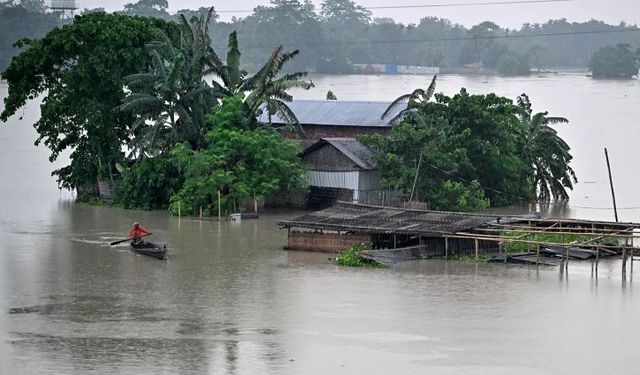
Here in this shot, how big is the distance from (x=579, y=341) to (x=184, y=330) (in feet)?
18.8

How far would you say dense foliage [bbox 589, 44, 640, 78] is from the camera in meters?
103

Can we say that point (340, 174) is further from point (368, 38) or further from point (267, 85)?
point (368, 38)

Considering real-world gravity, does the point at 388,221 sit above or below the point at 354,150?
below

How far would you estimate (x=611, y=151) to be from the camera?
5222 centimetres

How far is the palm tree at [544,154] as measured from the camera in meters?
34.7

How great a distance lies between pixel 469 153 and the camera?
32625 millimetres

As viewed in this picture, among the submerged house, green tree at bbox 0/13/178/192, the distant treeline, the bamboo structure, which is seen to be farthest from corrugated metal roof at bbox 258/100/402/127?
the distant treeline

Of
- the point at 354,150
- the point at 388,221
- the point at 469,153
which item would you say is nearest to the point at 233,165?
the point at 354,150

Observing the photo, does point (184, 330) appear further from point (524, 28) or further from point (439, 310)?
point (524, 28)

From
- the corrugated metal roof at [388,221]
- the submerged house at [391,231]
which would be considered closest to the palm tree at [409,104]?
the corrugated metal roof at [388,221]

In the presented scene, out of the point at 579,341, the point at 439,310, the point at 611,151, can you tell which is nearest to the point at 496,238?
the point at 439,310

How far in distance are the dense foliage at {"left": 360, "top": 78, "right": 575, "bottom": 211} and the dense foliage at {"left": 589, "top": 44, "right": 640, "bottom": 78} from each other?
230ft

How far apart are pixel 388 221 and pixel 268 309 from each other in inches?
220

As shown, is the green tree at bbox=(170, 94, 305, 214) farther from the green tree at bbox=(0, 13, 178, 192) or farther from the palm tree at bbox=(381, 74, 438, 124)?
the palm tree at bbox=(381, 74, 438, 124)
